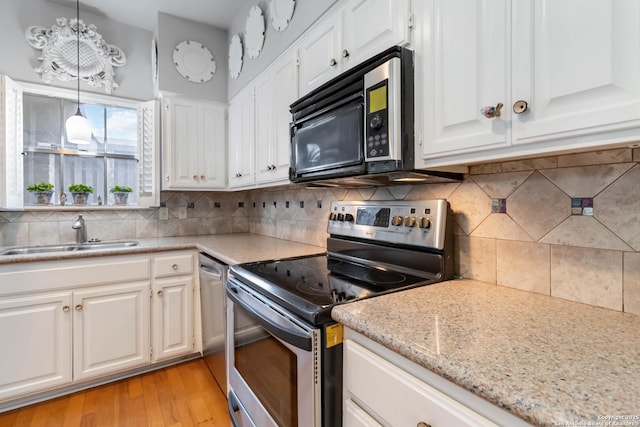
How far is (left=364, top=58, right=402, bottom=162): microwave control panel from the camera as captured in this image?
104 centimetres

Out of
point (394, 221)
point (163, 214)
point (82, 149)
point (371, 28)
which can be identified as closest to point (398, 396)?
point (394, 221)

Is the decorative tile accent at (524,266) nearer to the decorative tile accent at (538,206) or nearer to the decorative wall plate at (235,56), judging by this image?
the decorative tile accent at (538,206)

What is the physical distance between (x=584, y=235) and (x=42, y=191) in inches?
127

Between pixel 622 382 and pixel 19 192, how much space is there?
9.98 feet

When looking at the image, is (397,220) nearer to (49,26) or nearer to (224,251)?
(224,251)

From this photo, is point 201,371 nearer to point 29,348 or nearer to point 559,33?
point 29,348

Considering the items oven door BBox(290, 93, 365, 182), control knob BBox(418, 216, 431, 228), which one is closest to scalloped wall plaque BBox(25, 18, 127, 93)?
oven door BBox(290, 93, 365, 182)

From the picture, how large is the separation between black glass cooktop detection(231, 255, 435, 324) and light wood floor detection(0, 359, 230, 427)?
0.99m

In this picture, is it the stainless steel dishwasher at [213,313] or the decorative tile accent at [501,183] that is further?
the stainless steel dishwasher at [213,313]

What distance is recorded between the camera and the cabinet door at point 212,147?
8.73 ft

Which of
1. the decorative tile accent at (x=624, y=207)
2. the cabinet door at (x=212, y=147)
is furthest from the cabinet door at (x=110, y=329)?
the decorative tile accent at (x=624, y=207)

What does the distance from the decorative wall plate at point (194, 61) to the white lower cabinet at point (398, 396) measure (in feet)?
8.63

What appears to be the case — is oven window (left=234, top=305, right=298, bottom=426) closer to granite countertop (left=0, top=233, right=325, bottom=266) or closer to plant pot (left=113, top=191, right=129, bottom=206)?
granite countertop (left=0, top=233, right=325, bottom=266)

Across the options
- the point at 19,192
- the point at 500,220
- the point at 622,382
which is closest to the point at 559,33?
the point at 500,220
